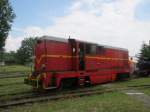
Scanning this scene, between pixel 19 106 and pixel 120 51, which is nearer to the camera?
pixel 19 106

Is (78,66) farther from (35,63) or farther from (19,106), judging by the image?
(19,106)

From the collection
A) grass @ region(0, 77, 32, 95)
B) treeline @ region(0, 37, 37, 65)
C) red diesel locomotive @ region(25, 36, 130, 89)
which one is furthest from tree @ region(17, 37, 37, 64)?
red diesel locomotive @ region(25, 36, 130, 89)

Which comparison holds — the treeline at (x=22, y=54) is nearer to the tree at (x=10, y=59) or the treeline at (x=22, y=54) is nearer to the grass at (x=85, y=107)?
the tree at (x=10, y=59)

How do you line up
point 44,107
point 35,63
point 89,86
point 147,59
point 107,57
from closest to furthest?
point 44,107
point 35,63
point 89,86
point 107,57
point 147,59

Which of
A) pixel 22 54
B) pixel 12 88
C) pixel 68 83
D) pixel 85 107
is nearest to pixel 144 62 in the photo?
pixel 68 83

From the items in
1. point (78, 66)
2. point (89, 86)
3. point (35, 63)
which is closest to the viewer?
point (35, 63)

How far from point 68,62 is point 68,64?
0.44 ft

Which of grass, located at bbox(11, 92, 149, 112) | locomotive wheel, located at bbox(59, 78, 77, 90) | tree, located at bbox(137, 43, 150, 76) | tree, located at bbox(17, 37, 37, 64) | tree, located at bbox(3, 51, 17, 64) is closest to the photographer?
grass, located at bbox(11, 92, 149, 112)

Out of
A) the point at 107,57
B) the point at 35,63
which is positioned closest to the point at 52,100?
the point at 35,63

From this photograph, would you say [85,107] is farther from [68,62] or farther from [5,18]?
[5,18]

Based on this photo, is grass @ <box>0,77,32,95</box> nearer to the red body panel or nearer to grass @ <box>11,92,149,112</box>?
the red body panel

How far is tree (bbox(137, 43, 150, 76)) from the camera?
109ft

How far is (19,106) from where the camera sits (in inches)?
517

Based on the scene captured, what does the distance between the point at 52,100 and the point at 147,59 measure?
22657 millimetres
